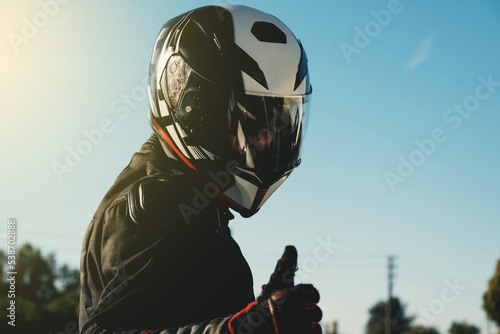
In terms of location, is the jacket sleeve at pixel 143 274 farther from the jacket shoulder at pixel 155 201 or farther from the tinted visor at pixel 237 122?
the tinted visor at pixel 237 122

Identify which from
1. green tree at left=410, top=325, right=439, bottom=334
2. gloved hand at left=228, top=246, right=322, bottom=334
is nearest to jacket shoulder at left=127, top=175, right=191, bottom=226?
gloved hand at left=228, top=246, right=322, bottom=334

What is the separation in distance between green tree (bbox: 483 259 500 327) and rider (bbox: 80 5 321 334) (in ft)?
116

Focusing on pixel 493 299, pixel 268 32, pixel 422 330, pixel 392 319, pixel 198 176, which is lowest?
pixel 198 176

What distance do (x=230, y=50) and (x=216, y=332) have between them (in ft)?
4.26

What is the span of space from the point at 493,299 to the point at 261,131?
35.9 metres

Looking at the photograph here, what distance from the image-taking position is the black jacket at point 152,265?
6.61 feet

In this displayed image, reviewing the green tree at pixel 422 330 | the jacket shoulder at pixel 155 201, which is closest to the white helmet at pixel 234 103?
the jacket shoulder at pixel 155 201

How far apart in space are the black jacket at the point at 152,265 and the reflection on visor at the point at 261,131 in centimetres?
29

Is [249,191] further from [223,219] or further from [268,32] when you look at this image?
[268,32]

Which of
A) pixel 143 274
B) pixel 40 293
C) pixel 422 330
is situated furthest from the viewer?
pixel 422 330

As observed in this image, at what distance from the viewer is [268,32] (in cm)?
258

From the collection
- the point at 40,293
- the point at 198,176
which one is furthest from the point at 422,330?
the point at 198,176

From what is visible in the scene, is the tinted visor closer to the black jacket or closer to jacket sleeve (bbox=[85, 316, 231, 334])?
the black jacket

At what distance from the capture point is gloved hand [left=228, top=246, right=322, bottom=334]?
1.73m
